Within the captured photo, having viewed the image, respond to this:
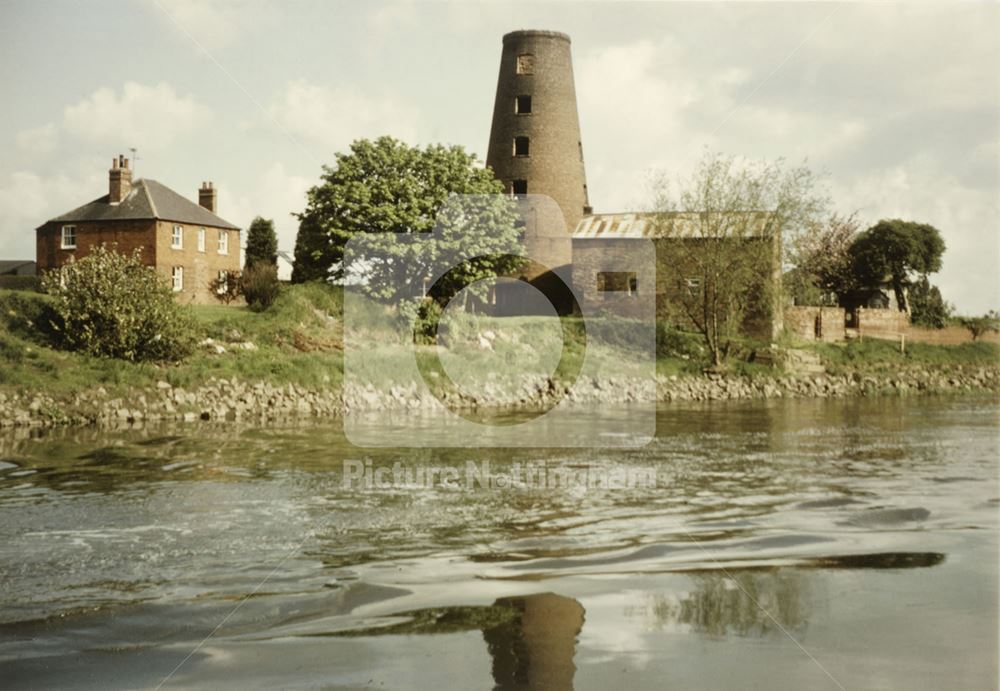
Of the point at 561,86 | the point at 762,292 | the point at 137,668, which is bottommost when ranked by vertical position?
the point at 137,668

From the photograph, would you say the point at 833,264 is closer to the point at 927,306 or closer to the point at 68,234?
the point at 927,306

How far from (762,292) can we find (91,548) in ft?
120

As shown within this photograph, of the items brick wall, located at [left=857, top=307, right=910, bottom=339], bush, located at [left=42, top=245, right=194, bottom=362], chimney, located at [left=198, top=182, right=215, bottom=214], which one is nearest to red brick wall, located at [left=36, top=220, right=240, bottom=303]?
chimney, located at [left=198, top=182, right=215, bottom=214]

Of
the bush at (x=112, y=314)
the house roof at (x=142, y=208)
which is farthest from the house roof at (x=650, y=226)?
the bush at (x=112, y=314)

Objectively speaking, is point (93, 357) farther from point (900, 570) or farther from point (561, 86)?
point (561, 86)

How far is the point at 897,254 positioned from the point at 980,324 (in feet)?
35.7

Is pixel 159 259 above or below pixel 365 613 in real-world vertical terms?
above

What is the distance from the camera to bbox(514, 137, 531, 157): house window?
162 feet

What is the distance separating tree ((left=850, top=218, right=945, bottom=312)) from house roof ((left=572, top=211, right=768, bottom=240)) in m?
21.5

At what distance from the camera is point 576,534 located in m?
10.8

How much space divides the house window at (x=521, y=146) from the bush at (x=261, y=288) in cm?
1923

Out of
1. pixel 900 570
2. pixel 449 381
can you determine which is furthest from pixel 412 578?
pixel 449 381

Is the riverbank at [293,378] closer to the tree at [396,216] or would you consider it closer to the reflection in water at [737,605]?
the tree at [396,216]

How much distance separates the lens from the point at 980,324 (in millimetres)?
52719
